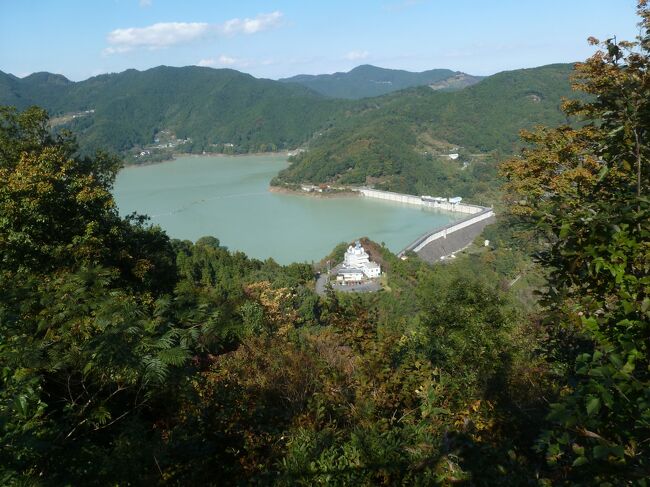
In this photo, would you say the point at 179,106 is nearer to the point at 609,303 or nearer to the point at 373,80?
the point at 373,80

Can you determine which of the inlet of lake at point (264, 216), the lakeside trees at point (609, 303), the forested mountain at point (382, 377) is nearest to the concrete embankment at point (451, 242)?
the inlet of lake at point (264, 216)

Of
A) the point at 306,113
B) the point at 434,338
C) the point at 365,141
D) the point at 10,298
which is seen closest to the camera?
the point at 10,298

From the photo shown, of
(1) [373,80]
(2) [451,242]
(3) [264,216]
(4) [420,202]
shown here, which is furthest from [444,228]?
(1) [373,80]

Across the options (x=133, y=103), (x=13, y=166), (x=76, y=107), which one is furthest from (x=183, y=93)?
(x=13, y=166)

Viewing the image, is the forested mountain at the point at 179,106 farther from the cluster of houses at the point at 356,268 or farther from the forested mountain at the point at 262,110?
the cluster of houses at the point at 356,268

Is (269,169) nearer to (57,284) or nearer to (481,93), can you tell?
(481,93)
